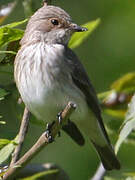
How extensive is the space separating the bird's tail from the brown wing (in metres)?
0.32

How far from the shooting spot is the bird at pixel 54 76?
4332 millimetres

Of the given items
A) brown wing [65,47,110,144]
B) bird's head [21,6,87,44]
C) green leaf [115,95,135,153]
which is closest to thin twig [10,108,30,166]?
green leaf [115,95,135,153]

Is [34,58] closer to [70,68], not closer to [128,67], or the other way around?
[70,68]

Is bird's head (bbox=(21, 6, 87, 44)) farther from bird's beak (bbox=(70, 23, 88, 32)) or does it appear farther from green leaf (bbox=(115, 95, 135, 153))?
green leaf (bbox=(115, 95, 135, 153))

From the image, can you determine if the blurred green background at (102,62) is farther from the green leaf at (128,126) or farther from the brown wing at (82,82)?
the green leaf at (128,126)

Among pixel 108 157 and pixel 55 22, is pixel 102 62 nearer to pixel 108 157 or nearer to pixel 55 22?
pixel 108 157

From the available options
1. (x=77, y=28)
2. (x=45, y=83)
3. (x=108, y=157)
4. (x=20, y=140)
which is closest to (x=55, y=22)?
(x=77, y=28)

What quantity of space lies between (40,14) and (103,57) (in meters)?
2.21

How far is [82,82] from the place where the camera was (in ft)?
15.6

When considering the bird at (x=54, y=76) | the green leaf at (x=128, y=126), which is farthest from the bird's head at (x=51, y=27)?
the green leaf at (x=128, y=126)

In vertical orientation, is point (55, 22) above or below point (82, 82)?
above

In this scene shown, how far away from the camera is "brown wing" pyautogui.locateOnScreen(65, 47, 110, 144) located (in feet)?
15.3

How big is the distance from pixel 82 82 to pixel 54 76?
0.45 metres

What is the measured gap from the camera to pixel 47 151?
6953 millimetres
